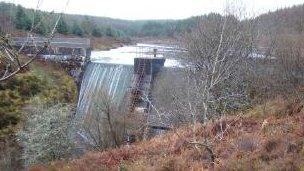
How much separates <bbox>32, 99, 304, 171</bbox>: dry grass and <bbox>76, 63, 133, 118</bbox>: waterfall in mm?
16924

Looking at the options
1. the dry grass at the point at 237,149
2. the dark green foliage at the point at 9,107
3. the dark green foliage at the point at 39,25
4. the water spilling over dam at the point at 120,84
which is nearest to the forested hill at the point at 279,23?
the water spilling over dam at the point at 120,84

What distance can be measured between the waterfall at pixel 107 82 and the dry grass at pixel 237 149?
55.5 ft

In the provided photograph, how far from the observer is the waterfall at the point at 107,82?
31975mm

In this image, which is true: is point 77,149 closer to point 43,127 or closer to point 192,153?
point 43,127

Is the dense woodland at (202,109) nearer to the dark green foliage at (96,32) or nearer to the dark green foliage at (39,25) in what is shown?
the dark green foliage at (39,25)

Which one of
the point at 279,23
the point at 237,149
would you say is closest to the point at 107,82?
the point at 279,23

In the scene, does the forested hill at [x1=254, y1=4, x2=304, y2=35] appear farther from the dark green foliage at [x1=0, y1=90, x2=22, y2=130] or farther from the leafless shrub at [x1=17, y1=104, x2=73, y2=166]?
the dark green foliage at [x1=0, y1=90, x2=22, y2=130]

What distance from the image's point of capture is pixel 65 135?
22922 mm

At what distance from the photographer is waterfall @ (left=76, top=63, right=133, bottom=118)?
3198 centimetres

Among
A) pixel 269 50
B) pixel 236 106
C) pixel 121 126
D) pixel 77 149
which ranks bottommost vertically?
pixel 77 149

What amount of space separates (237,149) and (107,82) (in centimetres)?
2295

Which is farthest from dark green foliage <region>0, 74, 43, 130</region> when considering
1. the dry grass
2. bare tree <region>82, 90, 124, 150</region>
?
the dry grass

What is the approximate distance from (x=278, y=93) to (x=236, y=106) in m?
2.59

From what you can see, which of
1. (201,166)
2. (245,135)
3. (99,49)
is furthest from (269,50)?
(99,49)
